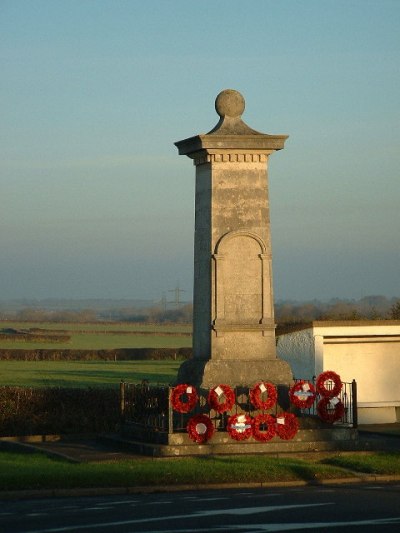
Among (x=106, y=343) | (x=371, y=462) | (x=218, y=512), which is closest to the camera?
(x=218, y=512)

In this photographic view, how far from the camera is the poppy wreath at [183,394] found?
21.6 meters

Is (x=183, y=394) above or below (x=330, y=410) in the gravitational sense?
above

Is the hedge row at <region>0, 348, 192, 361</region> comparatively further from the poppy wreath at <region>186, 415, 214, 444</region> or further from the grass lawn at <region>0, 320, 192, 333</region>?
the grass lawn at <region>0, 320, 192, 333</region>

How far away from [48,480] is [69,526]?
14.4 feet

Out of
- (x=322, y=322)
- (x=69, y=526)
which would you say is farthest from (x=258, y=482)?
(x=322, y=322)

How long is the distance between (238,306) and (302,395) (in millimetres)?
2080

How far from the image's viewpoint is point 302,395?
22.3 meters

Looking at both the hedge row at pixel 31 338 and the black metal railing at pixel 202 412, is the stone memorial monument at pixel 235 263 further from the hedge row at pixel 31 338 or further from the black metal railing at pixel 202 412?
the hedge row at pixel 31 338

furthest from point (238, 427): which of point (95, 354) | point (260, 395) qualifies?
point (95, 354)

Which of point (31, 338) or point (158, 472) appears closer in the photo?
point (158, 472)

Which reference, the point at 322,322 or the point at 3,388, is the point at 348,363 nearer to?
the point at 322,322

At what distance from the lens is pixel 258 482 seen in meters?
18.3

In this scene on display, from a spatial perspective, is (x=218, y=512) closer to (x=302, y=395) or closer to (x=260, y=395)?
(x=260, y=395)

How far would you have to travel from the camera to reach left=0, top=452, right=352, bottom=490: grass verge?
17672 mm
